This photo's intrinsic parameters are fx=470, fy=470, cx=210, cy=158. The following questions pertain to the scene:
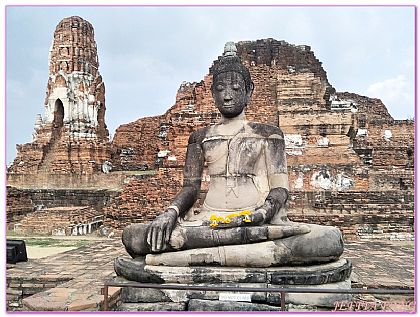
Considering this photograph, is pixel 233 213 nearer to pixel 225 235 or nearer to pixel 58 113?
pixel 225 235

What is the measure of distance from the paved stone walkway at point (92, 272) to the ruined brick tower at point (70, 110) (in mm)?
11948

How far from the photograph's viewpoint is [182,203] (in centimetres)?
536

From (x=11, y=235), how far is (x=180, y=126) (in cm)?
561

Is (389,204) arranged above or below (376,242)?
above

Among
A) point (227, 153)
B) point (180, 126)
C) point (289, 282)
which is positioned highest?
point (180, 126)

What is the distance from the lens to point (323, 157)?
13031 millimetres

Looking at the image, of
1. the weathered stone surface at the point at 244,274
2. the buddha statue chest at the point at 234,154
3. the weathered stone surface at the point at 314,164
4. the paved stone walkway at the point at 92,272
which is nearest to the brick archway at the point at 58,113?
the weathered stone surface at the point at 314,164

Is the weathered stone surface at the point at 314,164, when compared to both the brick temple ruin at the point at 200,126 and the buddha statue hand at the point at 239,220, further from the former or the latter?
the buddha statue hand at the point at 239,220

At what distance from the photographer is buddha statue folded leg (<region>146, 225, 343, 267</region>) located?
448 cm

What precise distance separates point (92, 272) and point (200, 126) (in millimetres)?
7995

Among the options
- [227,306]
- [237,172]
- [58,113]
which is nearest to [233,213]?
[237,172]

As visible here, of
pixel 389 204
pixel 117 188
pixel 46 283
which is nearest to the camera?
pixel 46 283

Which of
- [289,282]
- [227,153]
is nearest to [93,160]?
[227,153]

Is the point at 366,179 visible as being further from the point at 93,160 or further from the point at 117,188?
the point at 93,160
